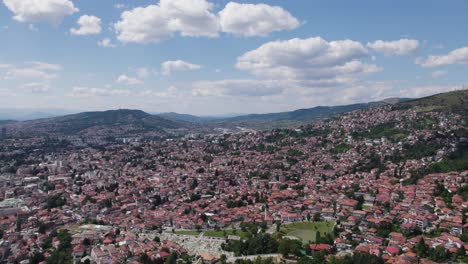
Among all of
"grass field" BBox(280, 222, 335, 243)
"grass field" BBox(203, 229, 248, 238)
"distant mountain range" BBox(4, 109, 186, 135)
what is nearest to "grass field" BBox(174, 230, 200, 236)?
"grass field" BBox(203, 229, 248, 238)

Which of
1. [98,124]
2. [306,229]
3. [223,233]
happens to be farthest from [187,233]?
[98,124]

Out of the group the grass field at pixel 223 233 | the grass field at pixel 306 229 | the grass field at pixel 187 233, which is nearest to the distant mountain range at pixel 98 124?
the grass field at pixel 187 233

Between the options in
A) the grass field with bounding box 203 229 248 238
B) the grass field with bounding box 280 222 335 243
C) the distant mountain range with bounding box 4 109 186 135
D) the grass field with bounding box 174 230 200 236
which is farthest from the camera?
the distant mountain range with bounding box 4 109 186 135

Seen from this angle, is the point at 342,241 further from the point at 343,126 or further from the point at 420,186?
the point at 343,126

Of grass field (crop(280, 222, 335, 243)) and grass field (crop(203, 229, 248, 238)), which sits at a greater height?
grass field (crop(280, 222, 335, 243))

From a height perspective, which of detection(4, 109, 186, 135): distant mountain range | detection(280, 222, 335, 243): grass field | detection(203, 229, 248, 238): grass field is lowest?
detection(203, 229, 248, 238): grass field

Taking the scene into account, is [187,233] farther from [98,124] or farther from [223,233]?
[98,124]

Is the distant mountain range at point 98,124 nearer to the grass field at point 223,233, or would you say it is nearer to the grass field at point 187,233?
the grass field at point 187,233

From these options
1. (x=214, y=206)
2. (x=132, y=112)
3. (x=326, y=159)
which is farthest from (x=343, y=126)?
(x=132, y=112)

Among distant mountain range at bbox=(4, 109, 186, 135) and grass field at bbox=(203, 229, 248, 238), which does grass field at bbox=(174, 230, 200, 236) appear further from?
distant mountain range at bbox=(4, 109, 186, 135)
